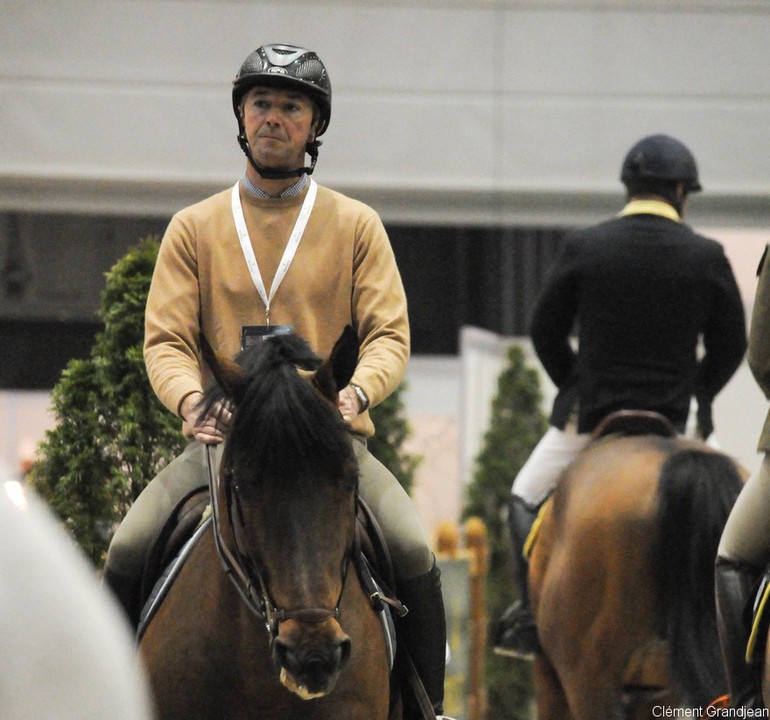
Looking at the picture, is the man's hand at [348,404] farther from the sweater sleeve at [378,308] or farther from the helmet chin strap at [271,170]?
the helmet chin strap at [271,170]

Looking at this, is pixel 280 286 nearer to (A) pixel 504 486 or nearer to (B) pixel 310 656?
(B) pixel 310 656

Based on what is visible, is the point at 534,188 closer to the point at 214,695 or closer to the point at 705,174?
the point at 705,174

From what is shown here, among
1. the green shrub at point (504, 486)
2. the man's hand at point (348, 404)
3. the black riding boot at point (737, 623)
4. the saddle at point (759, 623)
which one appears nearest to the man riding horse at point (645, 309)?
the black riding boot at point (737, 623)

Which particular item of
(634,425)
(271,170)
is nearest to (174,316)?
(271,170)

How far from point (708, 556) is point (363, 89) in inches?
284

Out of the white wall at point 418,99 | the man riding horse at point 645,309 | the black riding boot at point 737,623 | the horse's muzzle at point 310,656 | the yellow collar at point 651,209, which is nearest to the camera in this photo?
the horse's muzzle at point 310,656

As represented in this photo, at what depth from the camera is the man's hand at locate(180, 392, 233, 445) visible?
387 centimetres

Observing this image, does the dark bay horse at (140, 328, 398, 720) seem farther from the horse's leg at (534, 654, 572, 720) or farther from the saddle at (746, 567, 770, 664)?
the horse's leg at (534, 654, 572, 720)

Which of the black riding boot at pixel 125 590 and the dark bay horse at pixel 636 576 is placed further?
the dark bay horse at pixel 636 576

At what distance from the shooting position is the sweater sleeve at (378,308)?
4.28m

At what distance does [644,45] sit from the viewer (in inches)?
480

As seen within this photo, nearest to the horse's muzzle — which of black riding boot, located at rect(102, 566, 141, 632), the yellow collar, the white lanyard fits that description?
black riding boot, located at rect(102, 566, 141, 632)

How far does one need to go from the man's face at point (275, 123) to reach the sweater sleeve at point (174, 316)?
1.00 feet

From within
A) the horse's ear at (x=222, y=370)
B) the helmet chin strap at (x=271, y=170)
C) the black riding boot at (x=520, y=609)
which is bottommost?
the black riding boot at (x=520, y=609)
